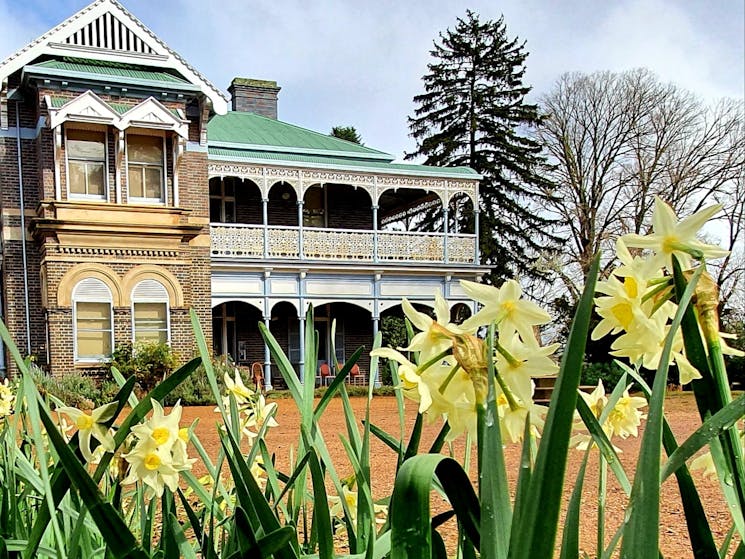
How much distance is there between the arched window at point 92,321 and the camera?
1548cm

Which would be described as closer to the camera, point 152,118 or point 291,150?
point 152,118

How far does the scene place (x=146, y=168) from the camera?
16.2 meters

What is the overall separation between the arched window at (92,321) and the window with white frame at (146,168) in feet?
6.93

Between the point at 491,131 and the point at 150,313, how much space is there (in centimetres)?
2007

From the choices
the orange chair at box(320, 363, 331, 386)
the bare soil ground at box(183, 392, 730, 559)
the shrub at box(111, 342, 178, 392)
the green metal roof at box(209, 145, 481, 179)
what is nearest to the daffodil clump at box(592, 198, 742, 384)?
the bare soil ground at box(183, 392, 730, 559)

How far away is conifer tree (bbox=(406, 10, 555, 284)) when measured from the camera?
31.3 metres

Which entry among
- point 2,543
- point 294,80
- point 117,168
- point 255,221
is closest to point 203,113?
point 117,168

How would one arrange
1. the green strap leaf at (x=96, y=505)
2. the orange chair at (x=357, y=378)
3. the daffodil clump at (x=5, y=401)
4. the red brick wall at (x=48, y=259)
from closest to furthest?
the green strap leaf at (x=96, y=505) < the daffodil clump at (x=5, y=401) < the red brick wall at (x=48, y=259) < the orange chair at (x=357, y=378)

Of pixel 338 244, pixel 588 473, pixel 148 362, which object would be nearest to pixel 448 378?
pixel 588 473

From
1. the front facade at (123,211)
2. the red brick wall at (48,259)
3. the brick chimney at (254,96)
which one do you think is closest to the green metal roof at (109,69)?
the front facade at (123,211)

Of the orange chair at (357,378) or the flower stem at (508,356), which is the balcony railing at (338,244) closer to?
the orange chair at (357,378)

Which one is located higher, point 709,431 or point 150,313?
point 709,431

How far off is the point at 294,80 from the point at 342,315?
10.6m

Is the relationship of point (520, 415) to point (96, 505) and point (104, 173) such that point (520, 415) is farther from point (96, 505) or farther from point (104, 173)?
point (104, 173)
